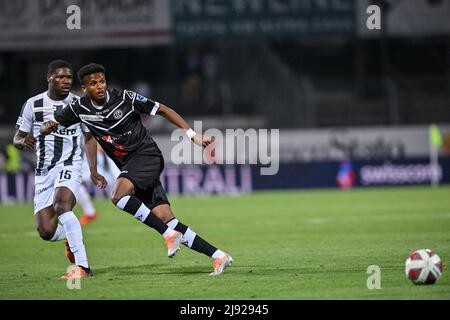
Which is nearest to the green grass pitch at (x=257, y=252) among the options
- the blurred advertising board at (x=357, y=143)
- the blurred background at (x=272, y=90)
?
the blurred background at (x=272, y=90)

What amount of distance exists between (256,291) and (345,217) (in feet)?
31.2

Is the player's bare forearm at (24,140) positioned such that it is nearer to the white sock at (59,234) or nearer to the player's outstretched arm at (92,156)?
the player's outstretched arm at (92,156)

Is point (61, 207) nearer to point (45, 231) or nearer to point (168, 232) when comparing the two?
point (45, 231)

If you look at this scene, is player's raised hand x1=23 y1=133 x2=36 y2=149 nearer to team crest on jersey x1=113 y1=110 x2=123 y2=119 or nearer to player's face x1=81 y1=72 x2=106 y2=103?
player's face x1=81 y1=72 x2=106 y2=103

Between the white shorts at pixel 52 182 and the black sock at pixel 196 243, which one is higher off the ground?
the white shorts at pixel 52 182

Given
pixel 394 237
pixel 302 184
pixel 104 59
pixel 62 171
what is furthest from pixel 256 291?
pixel 104 59

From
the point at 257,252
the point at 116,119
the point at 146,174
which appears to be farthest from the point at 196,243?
the point at 257,252

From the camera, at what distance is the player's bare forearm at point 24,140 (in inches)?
414

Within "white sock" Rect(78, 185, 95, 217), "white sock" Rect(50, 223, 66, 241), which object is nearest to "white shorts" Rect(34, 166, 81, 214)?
"white sock" Rect(50, 223, 66, 241)

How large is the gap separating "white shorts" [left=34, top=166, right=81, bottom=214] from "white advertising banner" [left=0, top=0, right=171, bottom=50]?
1658 centimetres

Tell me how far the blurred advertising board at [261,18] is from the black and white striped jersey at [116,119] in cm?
1738

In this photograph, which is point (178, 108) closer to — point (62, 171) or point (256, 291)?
point (62, 171)

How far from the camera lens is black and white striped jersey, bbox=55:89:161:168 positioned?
10141mm

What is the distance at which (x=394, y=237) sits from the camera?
1390 centimetres
